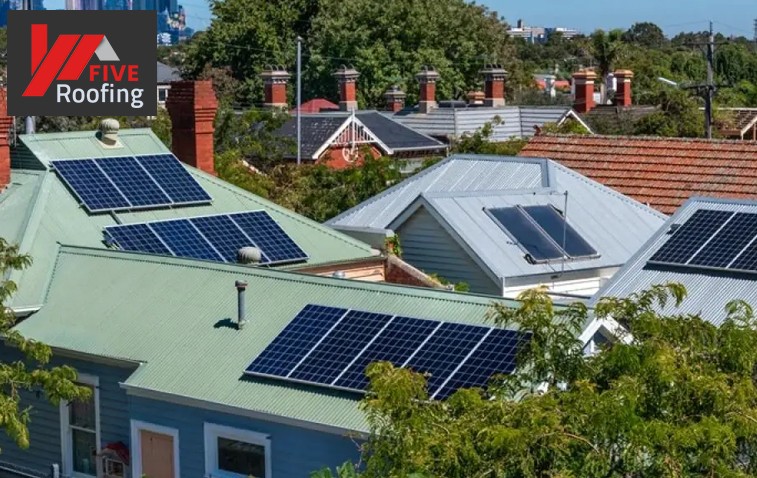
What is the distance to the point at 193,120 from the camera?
27.2 meters

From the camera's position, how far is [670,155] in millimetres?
31547

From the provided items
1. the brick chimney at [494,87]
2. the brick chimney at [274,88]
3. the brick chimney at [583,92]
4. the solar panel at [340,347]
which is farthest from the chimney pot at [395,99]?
the solar panel at [340,347]

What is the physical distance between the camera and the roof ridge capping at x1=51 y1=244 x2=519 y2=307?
17.4 m

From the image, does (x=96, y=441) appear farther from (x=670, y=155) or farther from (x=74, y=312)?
(x=670, y=155)

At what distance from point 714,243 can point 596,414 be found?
34.9 feet

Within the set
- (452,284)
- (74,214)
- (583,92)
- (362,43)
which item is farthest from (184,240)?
(362,43)

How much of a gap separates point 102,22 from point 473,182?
16.0m

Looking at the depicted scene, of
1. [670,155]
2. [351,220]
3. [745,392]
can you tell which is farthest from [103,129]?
[745,392]

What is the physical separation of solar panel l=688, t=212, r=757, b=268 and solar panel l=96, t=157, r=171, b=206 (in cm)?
845

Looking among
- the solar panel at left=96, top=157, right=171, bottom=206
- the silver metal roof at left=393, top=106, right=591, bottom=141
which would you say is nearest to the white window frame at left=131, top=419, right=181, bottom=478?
the solar panel at left=96, top=157, right=171, bottom=206

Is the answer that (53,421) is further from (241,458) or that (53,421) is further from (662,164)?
(662,164)

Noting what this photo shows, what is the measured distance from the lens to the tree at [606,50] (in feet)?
299

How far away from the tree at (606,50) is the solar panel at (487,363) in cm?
7469

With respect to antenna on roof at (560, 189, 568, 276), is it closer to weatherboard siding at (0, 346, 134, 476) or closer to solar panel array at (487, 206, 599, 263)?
solar panel array at (487, 206, 599, 263)
